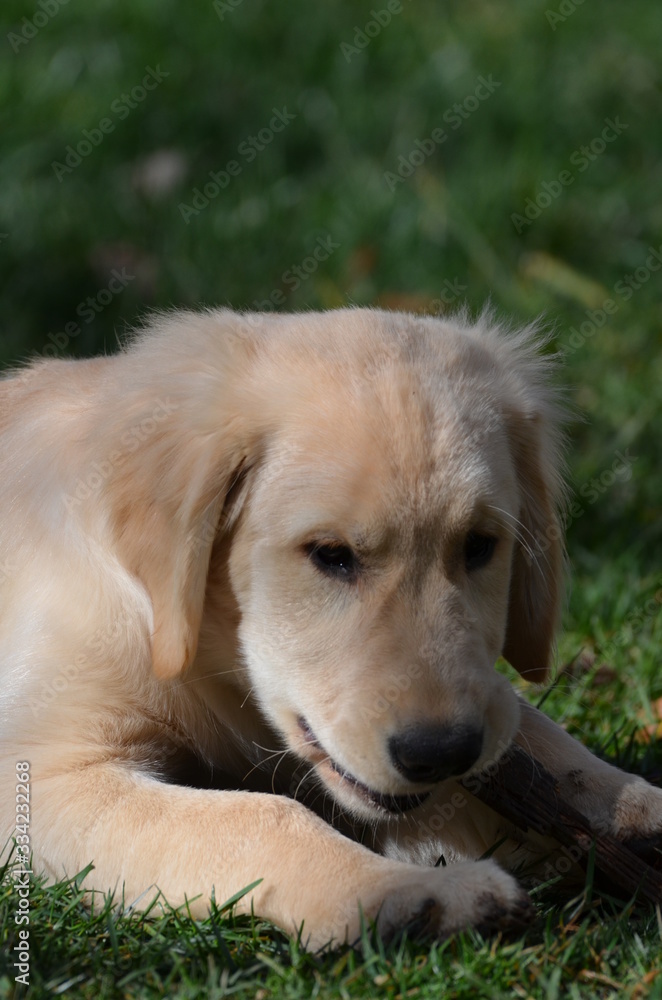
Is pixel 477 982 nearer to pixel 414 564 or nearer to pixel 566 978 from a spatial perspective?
pixel 566 978

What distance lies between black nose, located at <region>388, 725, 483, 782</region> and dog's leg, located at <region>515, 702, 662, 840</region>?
22.0 inches

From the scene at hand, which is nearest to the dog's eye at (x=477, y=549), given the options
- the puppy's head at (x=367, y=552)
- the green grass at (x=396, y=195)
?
the puppy's head at (x=367, y=552)

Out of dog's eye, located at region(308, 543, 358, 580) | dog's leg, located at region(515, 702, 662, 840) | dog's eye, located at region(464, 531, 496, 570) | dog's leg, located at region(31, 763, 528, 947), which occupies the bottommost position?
dog's leg, located at region(31, 763, 528, 947)

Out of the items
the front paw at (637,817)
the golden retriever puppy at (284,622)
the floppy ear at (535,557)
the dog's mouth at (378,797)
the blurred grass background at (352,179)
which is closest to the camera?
the golden retriever puppy at (284,622)

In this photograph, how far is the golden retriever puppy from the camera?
2.90 metres

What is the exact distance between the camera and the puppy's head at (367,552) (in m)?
2.93

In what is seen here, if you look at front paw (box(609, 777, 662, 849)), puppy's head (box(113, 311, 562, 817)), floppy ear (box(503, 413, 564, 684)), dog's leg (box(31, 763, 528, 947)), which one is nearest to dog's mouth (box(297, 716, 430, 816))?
puppy's head (box(113, 311, 562, 817))

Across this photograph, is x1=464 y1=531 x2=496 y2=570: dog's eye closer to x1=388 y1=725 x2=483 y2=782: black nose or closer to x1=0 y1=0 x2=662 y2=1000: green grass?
x1=388 y1=725 x2=483 y2=782: black nose

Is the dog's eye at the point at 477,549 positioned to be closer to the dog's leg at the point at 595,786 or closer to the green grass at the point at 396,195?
the dog's leg at the point at 595,786

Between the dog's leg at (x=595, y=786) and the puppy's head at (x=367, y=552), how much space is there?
0.34 meters

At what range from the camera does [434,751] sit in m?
2.80

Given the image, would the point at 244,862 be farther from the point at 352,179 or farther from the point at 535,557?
the point at 352,179

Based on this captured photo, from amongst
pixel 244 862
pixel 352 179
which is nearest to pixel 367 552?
pixel 244 862

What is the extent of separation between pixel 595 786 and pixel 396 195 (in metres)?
5.40
